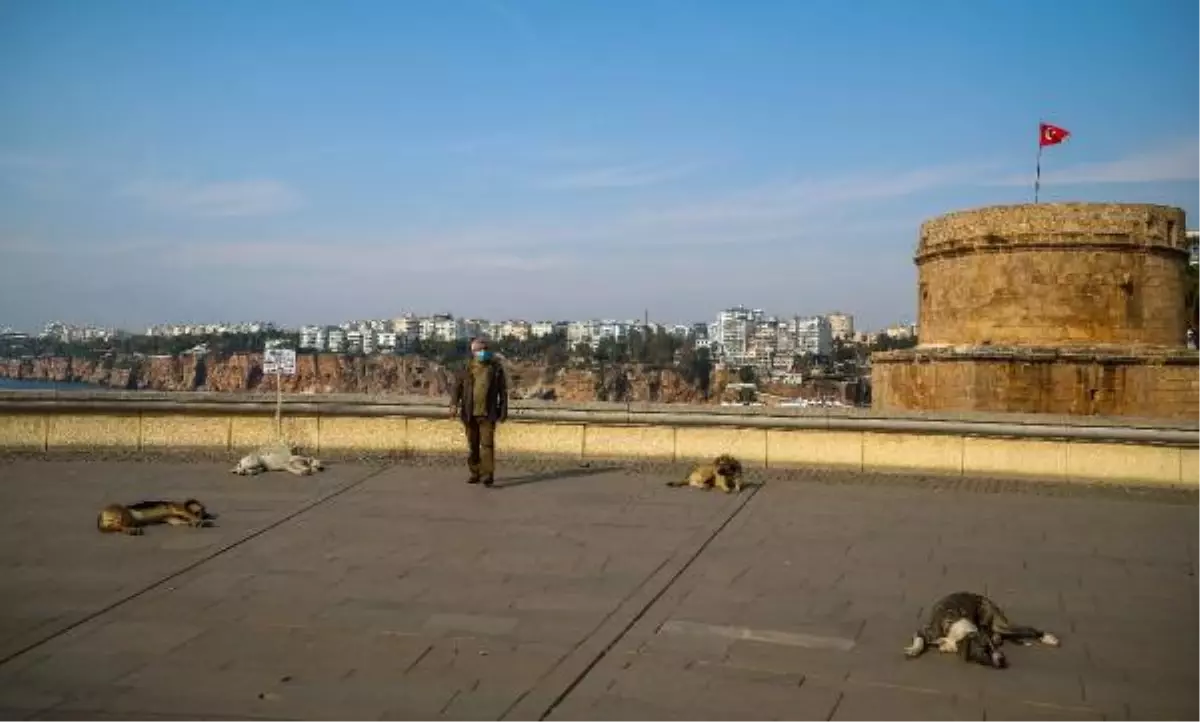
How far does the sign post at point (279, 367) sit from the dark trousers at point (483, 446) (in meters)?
3.33

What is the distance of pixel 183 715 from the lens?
4.28m

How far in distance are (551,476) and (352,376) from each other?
64.9 m

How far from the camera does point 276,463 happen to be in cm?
1086

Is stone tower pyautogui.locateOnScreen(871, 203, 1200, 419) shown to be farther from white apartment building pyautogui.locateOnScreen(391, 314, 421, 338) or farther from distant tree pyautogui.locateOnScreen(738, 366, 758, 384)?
white apartment building pyautogui.locateOnScreen(391, 314, 421, 338)

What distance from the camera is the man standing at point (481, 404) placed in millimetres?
10156

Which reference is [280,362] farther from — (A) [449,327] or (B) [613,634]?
(A) [449,327]

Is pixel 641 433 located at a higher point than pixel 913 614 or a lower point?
higher

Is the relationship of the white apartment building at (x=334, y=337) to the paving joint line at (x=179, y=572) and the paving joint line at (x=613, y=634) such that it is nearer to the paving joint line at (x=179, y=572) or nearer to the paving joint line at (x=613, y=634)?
the paving joint line at (x=179, y=572)

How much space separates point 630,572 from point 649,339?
13665 cm

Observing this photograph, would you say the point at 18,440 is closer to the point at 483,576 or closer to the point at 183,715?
the point at 483,576

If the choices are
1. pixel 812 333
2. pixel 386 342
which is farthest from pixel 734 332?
pixel 386 342

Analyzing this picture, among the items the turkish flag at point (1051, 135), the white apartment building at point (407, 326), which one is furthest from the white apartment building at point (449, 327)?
the turkish flag at point (1051, 135)

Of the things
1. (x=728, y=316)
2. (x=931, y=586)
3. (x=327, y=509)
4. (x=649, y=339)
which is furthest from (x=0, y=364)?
(x=728, y=316)

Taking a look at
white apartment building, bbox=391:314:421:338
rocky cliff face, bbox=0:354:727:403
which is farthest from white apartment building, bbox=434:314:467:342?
rocky cliff face, bbox=0:354:727:403
